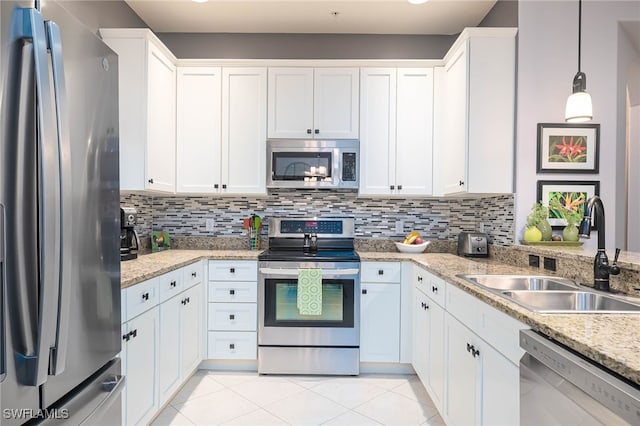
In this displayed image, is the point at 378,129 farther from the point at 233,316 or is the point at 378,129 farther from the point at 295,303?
the point at 233,316

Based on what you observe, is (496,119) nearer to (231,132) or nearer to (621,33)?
(621,33)

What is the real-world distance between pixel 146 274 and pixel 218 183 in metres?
1.35

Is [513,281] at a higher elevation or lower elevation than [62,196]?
lower

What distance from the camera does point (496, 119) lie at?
8.38ft

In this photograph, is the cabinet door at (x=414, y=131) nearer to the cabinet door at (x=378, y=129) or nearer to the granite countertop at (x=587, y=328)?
the cabinet door at (x=378, y=129)

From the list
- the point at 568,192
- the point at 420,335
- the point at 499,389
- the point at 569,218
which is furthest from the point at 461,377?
the point at 568,192

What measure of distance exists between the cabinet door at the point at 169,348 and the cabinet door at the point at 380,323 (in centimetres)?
131

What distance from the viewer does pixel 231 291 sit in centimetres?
285

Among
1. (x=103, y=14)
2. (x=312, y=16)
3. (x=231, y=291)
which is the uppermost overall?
(x=312, y=16)

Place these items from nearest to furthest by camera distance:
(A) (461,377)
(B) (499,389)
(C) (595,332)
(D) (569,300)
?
(C) (595,332)
(B) (499,389)
(D) (569,300)
(A) (461,377)

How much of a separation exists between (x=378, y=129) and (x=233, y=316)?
1.91 m

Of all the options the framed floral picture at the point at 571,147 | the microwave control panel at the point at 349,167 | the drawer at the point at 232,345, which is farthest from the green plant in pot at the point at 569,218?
the drawer at the point at 232,345

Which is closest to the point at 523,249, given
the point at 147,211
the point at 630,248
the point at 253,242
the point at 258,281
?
the point at 630,248

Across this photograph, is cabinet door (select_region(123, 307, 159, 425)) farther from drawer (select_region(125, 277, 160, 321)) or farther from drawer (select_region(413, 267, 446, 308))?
drawer (select_region(413, 267, 446, 308))
